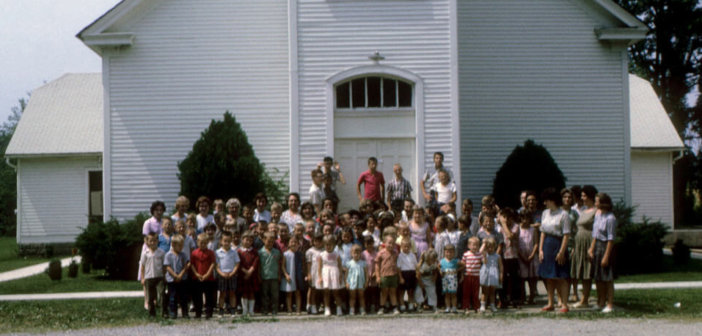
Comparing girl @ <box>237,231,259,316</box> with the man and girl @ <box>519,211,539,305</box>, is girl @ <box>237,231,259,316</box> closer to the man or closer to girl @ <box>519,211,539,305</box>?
girl @ <box>519,211,539,305</box>

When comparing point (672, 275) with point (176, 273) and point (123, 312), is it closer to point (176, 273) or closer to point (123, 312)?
point (176, 273)

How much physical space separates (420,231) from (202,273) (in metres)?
3.08

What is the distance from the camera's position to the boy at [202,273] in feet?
33.9

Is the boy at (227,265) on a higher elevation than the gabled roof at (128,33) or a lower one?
lower

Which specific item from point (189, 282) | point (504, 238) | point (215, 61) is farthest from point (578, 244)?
point (215, 61)

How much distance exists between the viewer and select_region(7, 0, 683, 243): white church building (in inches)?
600

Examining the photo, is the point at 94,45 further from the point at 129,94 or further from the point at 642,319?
the point at 642,319

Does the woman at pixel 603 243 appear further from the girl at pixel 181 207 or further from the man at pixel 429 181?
the girl at pixel 181 207

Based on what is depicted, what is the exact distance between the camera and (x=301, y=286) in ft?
35.0

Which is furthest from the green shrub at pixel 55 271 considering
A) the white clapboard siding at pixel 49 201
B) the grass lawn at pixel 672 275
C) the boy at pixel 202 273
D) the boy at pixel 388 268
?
the grass lawn at pixel 672 275

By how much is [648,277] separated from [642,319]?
5335 mm

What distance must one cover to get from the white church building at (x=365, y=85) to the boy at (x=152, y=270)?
16.6 feet

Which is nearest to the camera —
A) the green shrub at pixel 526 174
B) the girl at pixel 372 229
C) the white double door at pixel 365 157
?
the girl at pixel 372 229

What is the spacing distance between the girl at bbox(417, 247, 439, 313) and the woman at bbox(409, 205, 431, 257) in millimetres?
271
